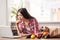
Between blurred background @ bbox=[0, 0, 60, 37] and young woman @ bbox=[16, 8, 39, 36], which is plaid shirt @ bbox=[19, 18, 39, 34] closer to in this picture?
young woman @ bbox=[16, 8, 39, 36]

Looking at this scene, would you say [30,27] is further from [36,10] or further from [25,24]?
[36,10]

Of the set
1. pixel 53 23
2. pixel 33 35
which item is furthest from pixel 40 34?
pixel 53 23

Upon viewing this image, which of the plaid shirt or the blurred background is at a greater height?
the blurred background

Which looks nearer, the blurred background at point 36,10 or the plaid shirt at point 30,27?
the plaid shirt at point 30,27

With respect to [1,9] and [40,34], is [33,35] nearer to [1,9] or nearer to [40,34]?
[40,34]

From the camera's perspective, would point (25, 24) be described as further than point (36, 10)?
No

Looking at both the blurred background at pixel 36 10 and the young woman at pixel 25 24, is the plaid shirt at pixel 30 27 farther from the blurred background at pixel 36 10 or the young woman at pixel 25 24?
the blurred background at pixel 36 10

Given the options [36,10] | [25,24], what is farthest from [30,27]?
[36,10]

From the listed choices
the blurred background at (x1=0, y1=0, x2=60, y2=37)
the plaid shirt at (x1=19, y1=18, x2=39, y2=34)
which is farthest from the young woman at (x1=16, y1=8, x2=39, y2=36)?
the blurred background at (x1=0, y1=0, x2=60, y2=37)

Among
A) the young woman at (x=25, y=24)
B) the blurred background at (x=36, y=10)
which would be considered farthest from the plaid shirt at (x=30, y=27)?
the blurred background at (x=36, y=10)

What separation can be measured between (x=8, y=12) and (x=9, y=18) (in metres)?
0.10

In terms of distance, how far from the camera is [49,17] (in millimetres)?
3062

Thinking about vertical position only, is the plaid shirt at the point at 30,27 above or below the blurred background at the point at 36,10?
below

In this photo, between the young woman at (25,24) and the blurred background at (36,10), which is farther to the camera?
the blurred background at (36,10)
